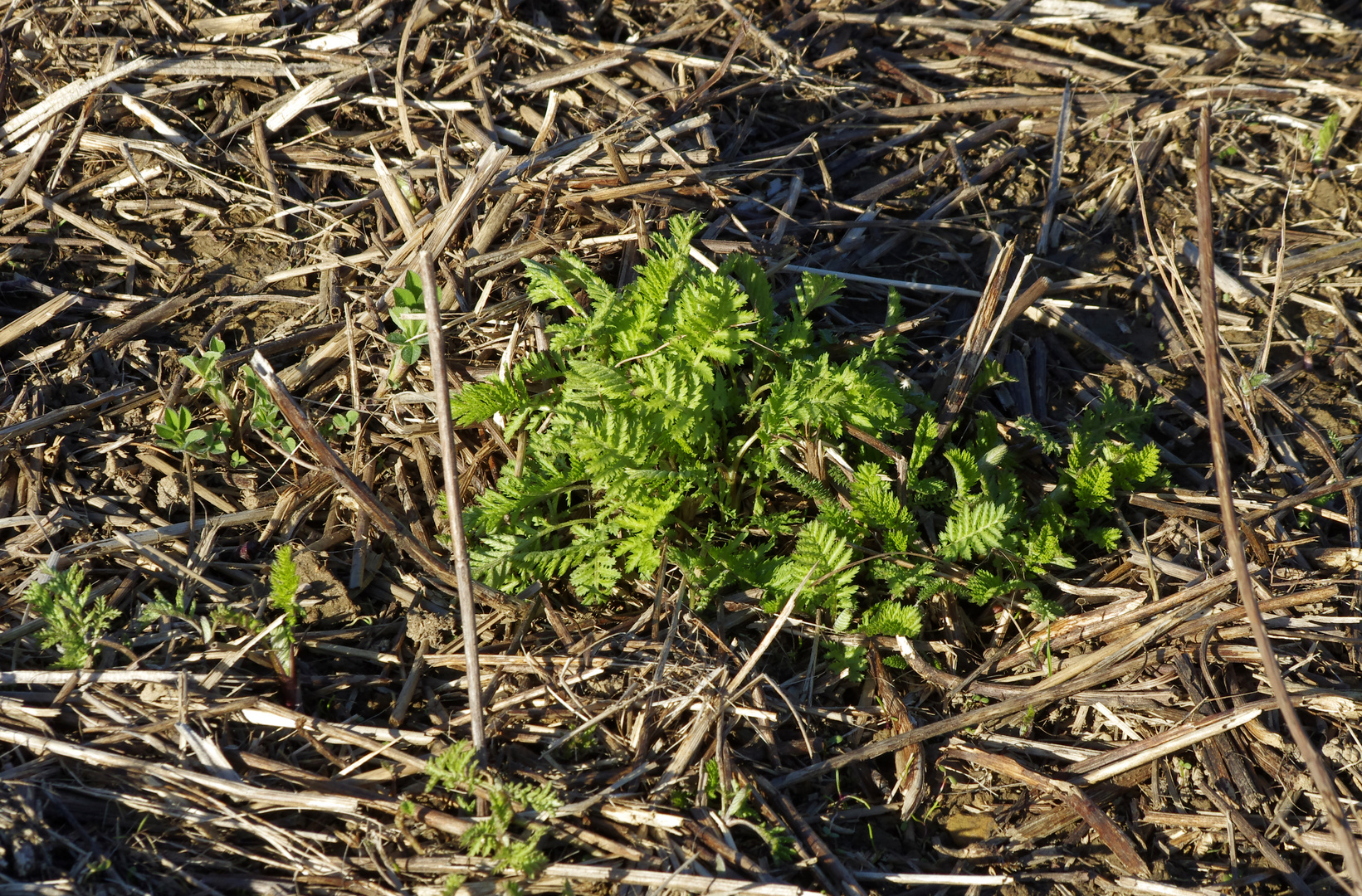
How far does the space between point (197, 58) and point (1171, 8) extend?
4.22 meters

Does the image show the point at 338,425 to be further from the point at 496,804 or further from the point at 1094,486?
the point at 1094,486

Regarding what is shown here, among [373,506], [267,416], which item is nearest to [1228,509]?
[373,506]

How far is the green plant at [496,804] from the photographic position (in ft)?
7.20

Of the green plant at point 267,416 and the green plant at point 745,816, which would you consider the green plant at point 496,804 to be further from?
the green plant at point 267,416

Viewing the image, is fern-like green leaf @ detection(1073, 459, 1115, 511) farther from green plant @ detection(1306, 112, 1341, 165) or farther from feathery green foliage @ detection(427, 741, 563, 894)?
green plant @ detection(1306, 112, 1341, 165)

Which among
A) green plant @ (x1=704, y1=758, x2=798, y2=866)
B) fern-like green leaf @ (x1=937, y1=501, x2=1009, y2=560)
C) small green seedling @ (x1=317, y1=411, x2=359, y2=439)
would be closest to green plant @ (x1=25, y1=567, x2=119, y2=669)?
small green seedling @ (x1=317, y1=411, x2=359, y2=439)

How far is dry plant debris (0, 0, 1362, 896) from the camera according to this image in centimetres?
238

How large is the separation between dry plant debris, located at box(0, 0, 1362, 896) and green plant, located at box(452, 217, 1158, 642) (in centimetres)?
10

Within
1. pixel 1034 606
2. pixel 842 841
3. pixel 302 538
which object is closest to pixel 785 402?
pixel 1034 606

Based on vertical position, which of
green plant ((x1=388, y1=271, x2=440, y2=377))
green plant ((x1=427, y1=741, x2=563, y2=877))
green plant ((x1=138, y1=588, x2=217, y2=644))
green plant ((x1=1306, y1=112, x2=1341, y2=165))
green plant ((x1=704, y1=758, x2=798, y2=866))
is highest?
green plant ((x1=1306, y1=112, x2=1341, y2=165))

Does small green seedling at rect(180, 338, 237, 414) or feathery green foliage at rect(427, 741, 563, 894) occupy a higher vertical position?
small green seedling at rect(180, 338, 237, 414)

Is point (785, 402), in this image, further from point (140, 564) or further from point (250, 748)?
point (140, 564)

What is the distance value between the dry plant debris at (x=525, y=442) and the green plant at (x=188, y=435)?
1 cm

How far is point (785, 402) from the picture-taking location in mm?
2680
